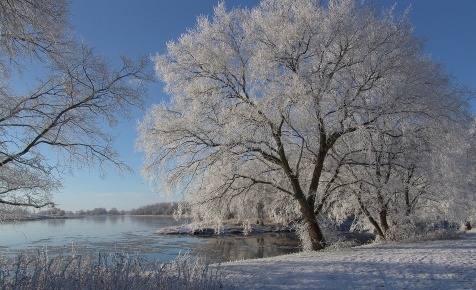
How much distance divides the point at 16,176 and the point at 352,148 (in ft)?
35.0

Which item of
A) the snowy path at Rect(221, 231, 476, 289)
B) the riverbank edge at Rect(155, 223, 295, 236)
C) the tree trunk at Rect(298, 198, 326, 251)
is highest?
the tree trunk at Rect(298, 198, 326, 251)

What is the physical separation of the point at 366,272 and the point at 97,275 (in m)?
5.26

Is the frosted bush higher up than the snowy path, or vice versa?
the frosted bush

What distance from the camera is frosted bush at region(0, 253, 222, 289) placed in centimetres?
499

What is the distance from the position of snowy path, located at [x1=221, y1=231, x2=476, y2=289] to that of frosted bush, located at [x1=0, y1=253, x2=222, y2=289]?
112 cm

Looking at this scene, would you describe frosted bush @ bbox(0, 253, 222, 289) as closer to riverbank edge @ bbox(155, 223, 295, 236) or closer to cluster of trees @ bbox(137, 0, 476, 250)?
cluster of trees @ bbox(137, 0, 476, 250)

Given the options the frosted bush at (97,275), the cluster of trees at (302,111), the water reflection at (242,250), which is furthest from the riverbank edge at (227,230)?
the frosted bush at (97,275)

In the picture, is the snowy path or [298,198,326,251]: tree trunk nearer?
the snowy path

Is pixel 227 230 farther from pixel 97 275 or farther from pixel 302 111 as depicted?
pixel 97 275

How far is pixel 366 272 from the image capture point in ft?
25.7

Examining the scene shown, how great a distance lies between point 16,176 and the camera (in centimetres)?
916

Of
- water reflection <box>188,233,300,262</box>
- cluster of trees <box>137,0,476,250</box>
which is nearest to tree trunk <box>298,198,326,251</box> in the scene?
cluster of trees <box>137,0,476,250</box>

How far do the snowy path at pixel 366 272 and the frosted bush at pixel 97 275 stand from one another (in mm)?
1125

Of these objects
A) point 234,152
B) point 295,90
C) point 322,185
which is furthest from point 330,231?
point 295,90
